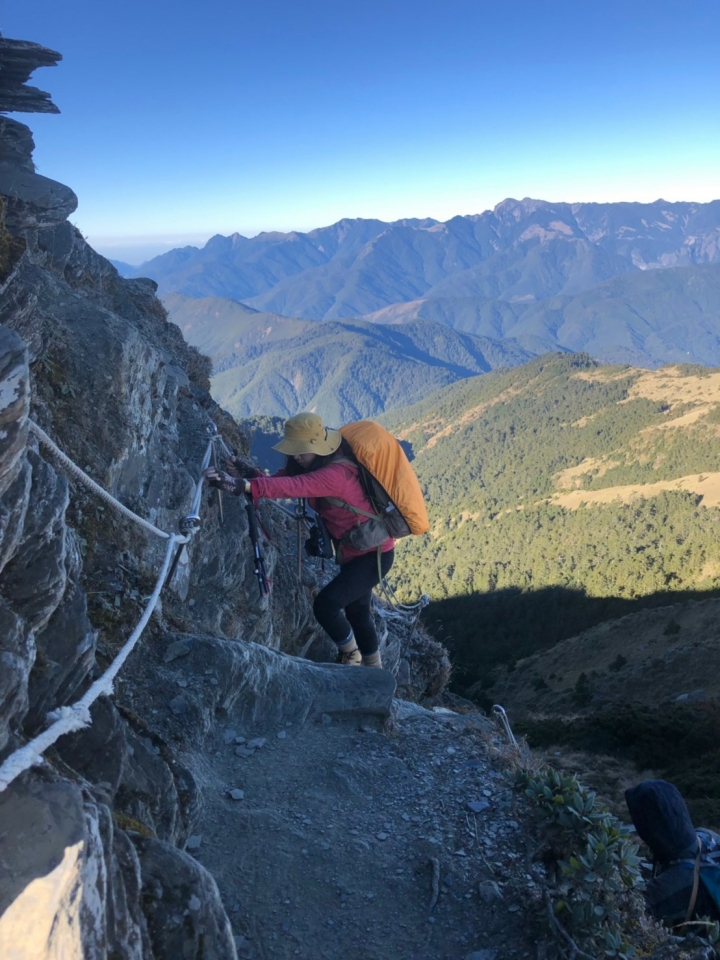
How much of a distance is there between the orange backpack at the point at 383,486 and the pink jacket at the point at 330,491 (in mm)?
118

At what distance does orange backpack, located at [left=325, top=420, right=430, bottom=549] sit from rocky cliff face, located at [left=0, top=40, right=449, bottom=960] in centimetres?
221

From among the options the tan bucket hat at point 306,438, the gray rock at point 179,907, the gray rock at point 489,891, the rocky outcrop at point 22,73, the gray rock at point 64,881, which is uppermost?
the rocky outcrop at point 22,73

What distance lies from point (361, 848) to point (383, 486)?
3.91 meters

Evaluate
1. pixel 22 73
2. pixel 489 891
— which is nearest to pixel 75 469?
pixel 489 891

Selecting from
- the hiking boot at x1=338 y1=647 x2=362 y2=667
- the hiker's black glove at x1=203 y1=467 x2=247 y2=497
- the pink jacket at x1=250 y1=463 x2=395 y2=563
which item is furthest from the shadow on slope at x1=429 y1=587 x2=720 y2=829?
the hiker's black glove at x1=203 y1=467 x2=247 y2=497

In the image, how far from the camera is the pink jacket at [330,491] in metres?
7.14

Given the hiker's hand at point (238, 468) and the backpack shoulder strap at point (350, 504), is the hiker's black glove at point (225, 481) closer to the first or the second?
the hiker's hand at point (238, 468)

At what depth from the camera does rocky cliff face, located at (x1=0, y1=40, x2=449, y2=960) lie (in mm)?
3484

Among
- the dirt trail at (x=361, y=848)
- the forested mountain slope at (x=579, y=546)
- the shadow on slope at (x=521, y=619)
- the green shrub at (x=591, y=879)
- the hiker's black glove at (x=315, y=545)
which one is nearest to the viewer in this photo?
the green shrub at (x=591, y=879)

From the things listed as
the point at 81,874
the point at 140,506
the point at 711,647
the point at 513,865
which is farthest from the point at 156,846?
the point at 711,647

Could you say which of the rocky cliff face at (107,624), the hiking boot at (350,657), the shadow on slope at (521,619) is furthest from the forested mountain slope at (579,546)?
the hiking boot at (350,657)

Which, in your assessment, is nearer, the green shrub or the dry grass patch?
the green shrub

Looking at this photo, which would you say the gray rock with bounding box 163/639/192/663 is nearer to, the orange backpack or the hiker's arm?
the hiker's arm

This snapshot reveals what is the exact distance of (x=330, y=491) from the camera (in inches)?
295
